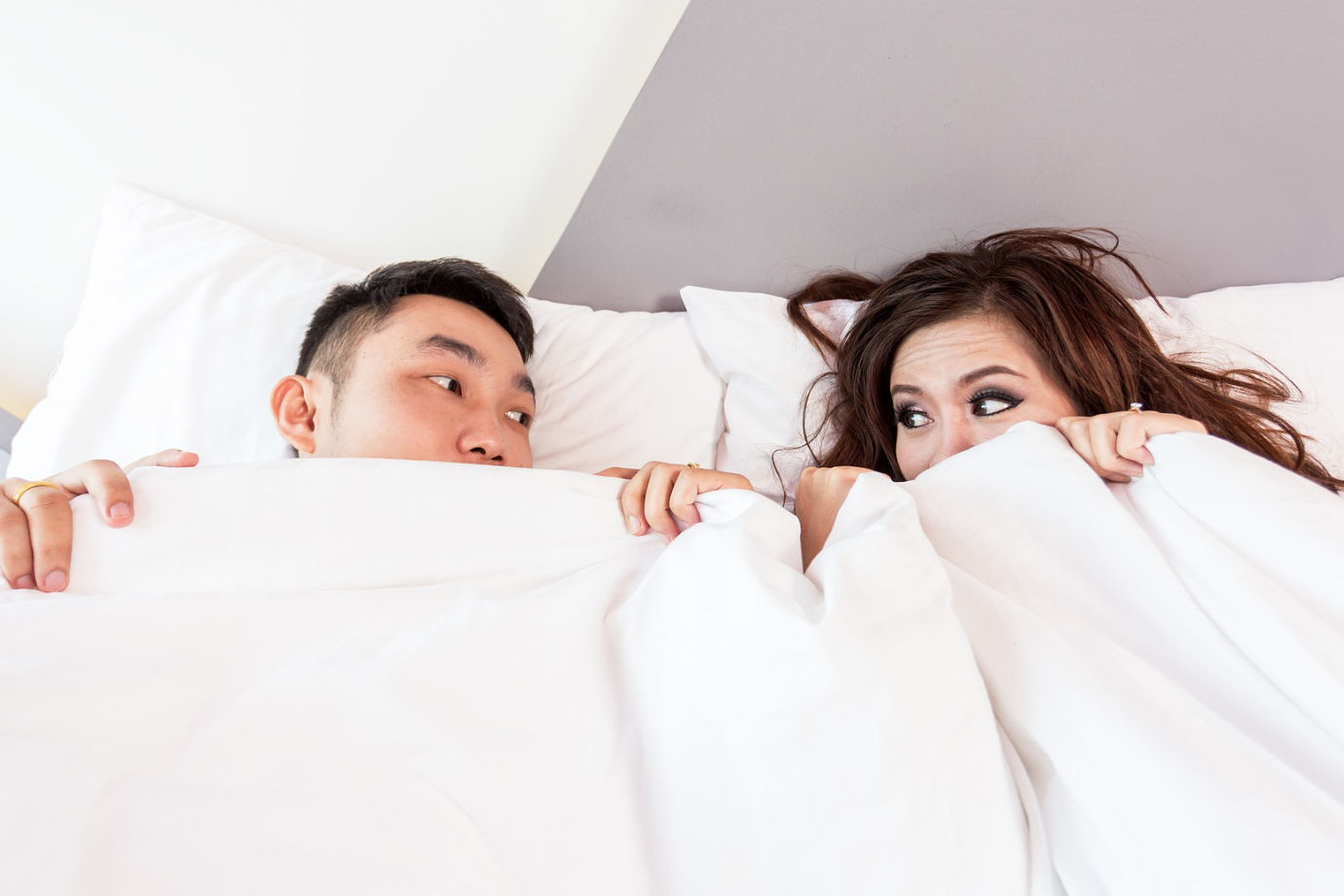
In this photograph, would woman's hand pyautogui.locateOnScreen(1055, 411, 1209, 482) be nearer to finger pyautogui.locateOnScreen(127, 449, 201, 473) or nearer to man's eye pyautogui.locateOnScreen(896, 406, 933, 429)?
man's eye pyautogui.locateOnScreen(896, 406, 933, 429)

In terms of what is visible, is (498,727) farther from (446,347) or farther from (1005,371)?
(1005,371)

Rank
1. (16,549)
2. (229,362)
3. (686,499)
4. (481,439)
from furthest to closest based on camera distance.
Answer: (229,362) < (481,439) < (686,499) < (16,549)

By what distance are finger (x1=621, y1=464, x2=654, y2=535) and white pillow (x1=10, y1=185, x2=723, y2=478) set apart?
0.40 metres

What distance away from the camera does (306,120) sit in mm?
1463

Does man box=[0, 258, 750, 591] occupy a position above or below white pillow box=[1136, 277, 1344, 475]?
below

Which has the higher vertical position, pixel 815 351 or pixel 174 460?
pixel 815 351

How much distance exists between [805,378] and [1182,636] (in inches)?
28.9

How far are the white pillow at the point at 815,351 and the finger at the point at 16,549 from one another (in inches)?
36.2

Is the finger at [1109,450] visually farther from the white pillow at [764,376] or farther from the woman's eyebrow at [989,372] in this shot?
the white pillow at [764,376]

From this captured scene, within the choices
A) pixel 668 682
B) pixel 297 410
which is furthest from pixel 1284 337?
pixel 297 410

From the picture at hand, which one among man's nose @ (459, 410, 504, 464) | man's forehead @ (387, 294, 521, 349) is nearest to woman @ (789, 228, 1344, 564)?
man's nose @ (459, 410, 504, 464)

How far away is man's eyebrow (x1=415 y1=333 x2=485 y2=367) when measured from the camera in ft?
3.63

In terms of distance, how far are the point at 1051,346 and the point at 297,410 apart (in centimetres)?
106

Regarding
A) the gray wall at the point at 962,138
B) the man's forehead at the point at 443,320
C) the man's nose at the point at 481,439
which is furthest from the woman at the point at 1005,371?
the man's forehead at the point at 443,320
